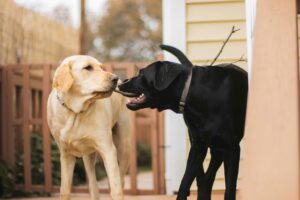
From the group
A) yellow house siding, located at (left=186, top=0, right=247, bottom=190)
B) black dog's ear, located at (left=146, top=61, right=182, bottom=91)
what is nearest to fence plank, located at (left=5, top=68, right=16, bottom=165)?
yellow house siding, located at (left=186, top=0, right=247, bottom=190)

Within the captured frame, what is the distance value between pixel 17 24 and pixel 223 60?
4.25 m

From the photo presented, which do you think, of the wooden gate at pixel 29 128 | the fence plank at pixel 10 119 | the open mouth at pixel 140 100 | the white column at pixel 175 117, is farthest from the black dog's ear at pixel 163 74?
the fence plank at pixel 10 119

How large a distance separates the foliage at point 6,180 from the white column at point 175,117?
6.17 feet

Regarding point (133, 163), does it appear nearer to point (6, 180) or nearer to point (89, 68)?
point (6, 180)

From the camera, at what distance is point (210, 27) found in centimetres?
591

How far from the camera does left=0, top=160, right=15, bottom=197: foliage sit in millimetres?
6488

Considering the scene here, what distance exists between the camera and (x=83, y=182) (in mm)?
8438

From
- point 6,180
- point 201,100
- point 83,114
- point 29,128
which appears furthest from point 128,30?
point 201,100

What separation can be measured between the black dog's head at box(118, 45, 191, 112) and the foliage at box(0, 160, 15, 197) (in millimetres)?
3293

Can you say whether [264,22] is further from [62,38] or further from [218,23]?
[62,38]

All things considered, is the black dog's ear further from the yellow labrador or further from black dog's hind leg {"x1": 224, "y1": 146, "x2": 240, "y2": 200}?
black dog's hind leg {"x1": 224, "y1": 146, "x2": 240, "y2": 200}

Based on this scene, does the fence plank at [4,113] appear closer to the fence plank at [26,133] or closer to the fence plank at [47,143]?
the fence plank at [26,133]

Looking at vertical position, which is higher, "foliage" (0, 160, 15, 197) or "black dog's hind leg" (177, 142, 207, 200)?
"black dog's hind leg" (177, 142, 207, 200)

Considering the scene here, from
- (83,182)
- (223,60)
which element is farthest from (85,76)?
(83,182)
